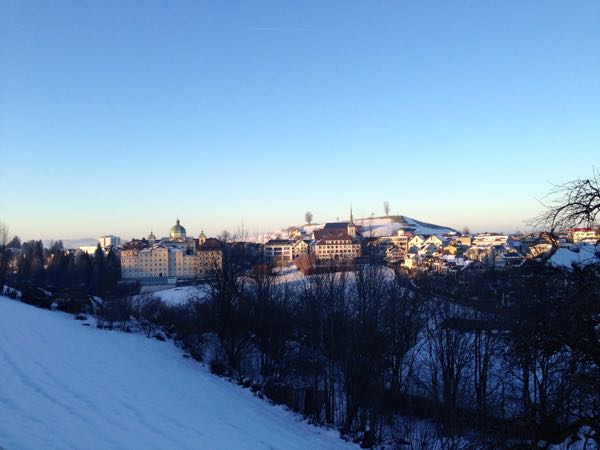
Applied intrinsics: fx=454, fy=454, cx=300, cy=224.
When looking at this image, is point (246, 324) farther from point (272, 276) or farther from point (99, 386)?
point (99, 386)

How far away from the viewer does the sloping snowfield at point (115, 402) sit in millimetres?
6227

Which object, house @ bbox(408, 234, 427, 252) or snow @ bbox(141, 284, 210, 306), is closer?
snow @ bbox(141, 284, 210, 306)

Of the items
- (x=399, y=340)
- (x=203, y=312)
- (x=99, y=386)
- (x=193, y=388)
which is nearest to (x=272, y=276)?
A: (x=203, y=312)

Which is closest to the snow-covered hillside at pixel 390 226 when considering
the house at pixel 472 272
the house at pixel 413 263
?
the house at pixel 413 263

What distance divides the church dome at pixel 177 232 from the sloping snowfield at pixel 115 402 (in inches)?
3417

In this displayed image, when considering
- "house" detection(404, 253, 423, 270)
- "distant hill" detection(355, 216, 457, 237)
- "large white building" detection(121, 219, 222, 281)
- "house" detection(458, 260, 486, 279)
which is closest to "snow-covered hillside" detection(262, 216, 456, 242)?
"distant hill" detection(355, 216, 457, 237)

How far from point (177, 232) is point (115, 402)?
9552cm

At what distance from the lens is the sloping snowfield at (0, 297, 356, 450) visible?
6227 millimetres

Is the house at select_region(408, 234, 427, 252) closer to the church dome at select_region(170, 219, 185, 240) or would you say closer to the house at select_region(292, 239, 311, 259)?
the house at select_region(292, 239, 311, 259)

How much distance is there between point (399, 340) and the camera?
16859 millimetres

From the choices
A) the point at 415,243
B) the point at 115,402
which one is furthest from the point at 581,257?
the point at 415,243

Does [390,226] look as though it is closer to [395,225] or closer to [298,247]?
[395,225]

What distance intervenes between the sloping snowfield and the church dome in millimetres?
86789

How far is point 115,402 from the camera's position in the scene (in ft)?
26.1
